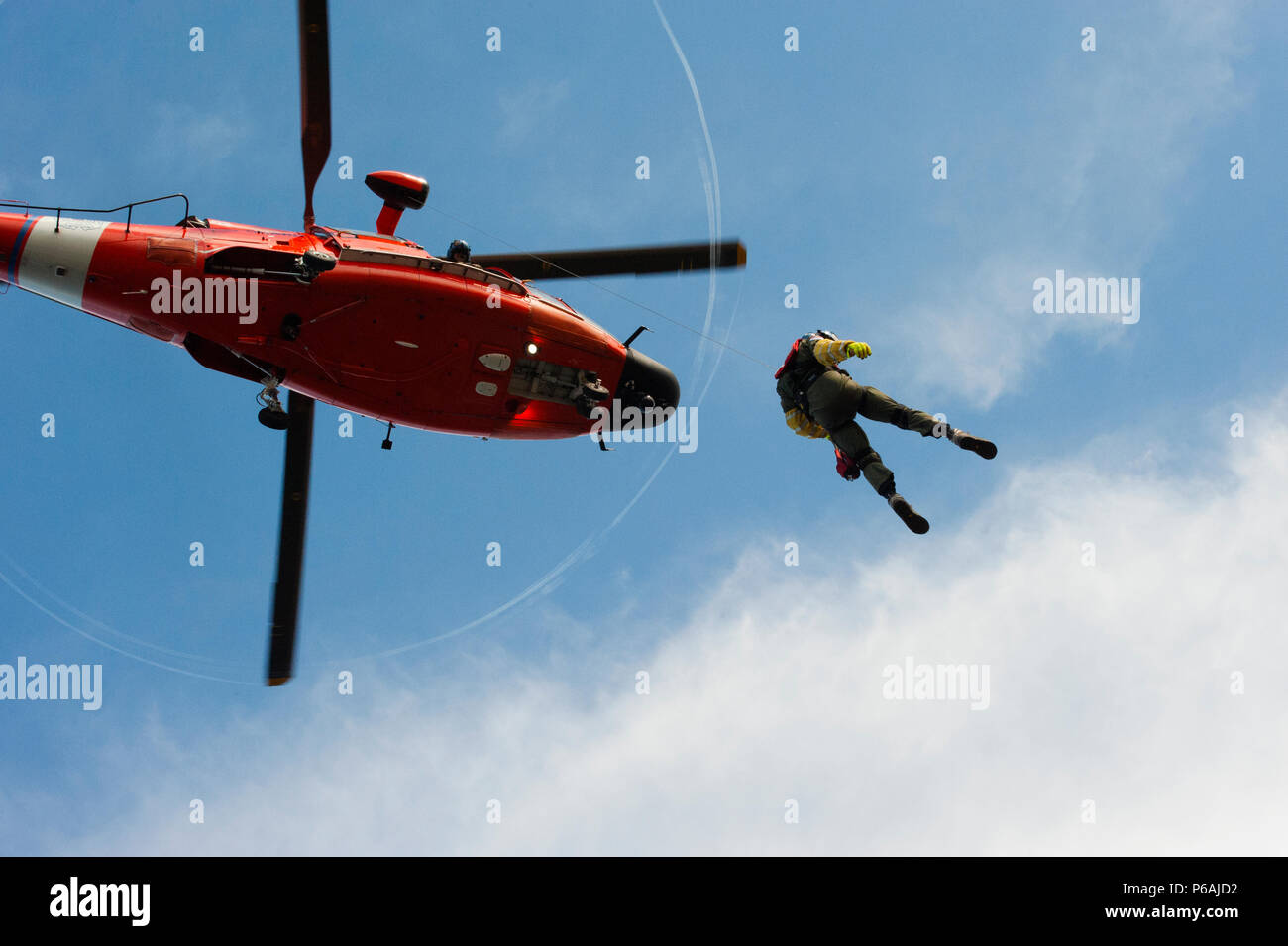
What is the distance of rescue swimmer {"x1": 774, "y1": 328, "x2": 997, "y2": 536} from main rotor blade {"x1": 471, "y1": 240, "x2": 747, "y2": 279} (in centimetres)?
215

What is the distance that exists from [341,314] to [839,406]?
8593mm

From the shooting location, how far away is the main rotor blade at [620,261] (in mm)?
19141

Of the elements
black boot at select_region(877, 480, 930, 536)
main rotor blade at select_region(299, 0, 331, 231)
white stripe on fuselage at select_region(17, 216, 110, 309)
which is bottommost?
black boot at select_region(877, 480, 930, 536)

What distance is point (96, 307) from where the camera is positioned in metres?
16.7

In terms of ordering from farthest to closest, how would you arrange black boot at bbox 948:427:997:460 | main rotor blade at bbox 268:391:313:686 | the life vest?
main rotor blade at bbox 268:391:313:686
the life vest
black boot at bbox 948:427:997:460

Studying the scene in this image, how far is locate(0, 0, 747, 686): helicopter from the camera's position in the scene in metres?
16.5

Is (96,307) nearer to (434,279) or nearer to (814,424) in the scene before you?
(434,279)

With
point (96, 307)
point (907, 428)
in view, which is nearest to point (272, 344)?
point (96, 307)

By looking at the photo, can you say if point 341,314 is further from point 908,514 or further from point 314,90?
point 908,514

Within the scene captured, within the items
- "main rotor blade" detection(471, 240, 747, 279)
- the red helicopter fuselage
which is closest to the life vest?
"main rotor blade" detection(471, 240, 747, 279)

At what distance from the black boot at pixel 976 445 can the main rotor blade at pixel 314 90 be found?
11.2m

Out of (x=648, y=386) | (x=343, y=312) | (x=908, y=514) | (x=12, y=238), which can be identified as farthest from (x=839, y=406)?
(x=12, y=238)

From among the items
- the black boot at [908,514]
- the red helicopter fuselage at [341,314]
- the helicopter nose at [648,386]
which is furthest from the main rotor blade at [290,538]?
the black boot at [908,514]

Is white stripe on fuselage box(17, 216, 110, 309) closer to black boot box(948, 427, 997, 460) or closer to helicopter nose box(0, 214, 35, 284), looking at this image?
helicopter nose box(0, 214, 35, 284)
